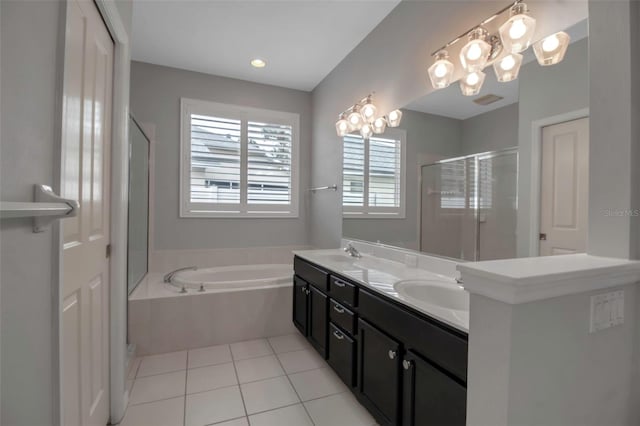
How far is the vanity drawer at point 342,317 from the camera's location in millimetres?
1815

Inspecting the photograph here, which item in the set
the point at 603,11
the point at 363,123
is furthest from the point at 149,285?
the point at 603,11

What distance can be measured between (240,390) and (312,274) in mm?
932

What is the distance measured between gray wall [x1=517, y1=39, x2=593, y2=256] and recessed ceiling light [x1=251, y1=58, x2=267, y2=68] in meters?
2.46

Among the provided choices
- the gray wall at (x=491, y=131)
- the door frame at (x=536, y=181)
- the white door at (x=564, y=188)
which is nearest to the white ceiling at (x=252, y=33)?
the gray wall at (x=491, y=131)

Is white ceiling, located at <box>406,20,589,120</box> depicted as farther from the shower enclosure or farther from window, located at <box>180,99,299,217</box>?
window, located at <box>180,99,299,217</box>

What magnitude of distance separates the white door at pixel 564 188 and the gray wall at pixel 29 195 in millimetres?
1845

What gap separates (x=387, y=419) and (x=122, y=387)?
4.89 ft

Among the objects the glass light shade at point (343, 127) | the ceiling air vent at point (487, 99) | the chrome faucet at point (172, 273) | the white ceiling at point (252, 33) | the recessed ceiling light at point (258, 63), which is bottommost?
the chrome faucet at point (172, 273)

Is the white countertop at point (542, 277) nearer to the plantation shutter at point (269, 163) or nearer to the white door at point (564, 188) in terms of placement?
the white door at point (564, 188)

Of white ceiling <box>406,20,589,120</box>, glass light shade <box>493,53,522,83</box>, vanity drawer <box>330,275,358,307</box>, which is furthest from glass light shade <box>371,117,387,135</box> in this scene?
vanity drawer <box>330,275,358,307</box>

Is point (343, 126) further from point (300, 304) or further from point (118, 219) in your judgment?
point (118, 219)

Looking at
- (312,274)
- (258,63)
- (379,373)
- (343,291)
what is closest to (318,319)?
(312,274)

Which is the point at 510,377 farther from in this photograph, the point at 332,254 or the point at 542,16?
the point at 332,254

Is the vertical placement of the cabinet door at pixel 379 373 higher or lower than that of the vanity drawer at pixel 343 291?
lower
